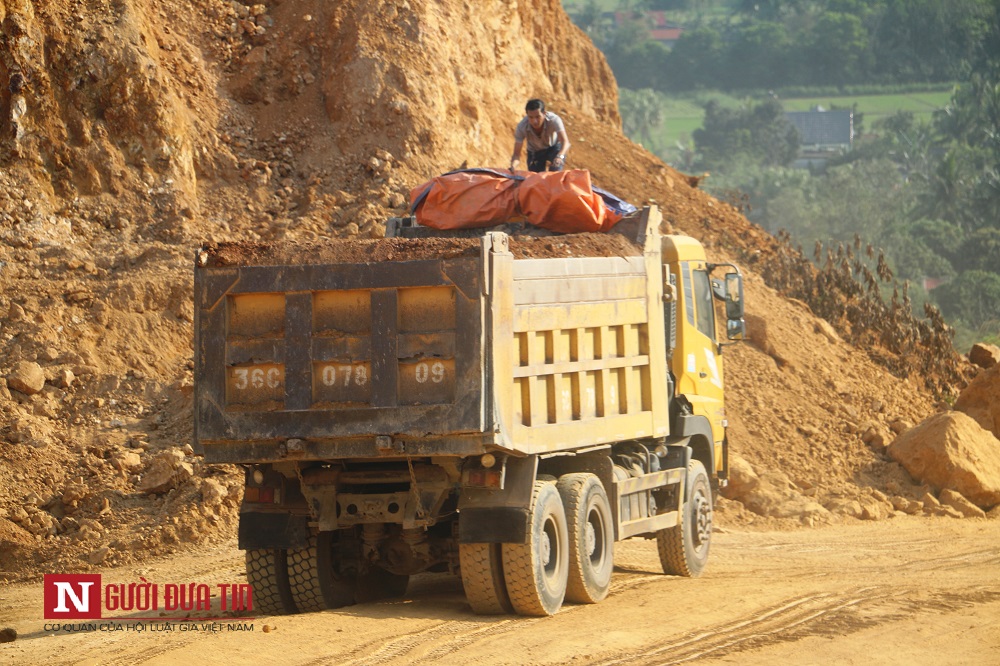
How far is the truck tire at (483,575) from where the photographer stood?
9570 millimetres

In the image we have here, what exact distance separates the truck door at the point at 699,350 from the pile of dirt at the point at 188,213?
4349 mm

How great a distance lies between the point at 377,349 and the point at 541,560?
2.01 metres

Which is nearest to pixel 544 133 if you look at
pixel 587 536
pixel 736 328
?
pixel 736 328

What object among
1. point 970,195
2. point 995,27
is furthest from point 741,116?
point 970,195

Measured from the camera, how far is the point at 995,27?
9344 centimetres

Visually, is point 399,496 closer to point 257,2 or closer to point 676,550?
point 676,550

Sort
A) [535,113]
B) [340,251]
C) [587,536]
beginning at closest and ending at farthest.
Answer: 1. [340,251]
2. [587,536]
3. [535,113]

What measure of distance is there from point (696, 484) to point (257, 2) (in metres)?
12.3

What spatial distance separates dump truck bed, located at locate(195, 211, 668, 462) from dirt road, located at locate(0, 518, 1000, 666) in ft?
4.14

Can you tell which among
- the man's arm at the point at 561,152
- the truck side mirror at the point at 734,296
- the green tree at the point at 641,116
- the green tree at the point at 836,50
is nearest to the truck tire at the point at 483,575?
the truck side mirror at the point at 734,296


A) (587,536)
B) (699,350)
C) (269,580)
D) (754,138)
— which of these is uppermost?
(754,138)

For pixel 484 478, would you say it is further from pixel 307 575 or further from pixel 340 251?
pixel 340 251

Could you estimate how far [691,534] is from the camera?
41.4 ft

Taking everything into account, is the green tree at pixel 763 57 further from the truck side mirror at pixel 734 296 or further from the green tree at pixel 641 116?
the truck side mirror at pixel 734 296
